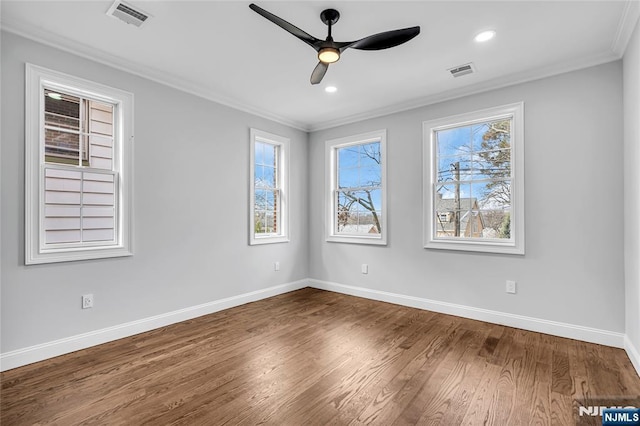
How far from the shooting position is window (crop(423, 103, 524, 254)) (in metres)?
3.49

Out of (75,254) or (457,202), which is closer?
(75,254)

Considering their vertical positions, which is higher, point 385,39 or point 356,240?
point 385,39

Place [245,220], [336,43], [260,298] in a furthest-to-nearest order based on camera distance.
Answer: [260,298] < [245,220] < [336,43]

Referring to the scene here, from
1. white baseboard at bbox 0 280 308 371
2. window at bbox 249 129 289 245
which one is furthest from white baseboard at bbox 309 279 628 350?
white baseboard at bbox 0 280 308 371

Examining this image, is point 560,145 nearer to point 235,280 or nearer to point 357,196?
point 357,196

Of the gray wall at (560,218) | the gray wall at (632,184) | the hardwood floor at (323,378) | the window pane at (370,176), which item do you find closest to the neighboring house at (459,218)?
the gray wall at (560,218)

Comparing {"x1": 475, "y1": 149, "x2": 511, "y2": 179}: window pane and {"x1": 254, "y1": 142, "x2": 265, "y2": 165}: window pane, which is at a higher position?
{"x1": 254, "y1": 142, "x2": 265, "y2": 165}: window pane

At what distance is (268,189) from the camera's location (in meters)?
4.88

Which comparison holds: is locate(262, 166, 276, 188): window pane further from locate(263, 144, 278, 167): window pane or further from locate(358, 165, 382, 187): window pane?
locate(358, 165, 382, 187): window pane

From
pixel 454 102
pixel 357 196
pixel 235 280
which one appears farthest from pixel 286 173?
pixel 454 102

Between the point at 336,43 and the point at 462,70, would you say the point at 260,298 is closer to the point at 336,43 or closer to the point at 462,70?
the point at 336,43

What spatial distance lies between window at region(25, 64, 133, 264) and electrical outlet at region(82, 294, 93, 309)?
36 centimetres

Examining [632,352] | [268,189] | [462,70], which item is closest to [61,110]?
[268,189]

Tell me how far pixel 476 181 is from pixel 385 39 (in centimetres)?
221
